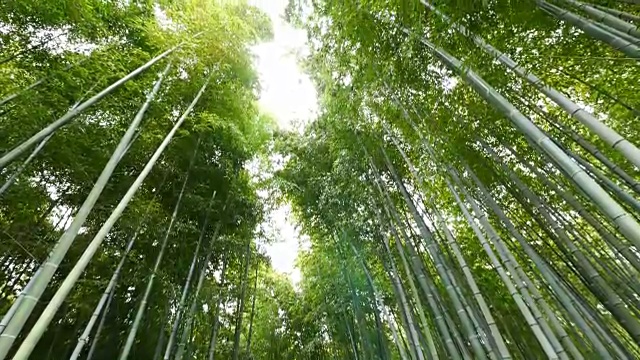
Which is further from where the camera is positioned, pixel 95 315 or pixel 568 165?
pixel 95 315

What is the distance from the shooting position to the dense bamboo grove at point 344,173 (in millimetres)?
2146

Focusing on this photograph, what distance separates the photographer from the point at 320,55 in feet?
10.7

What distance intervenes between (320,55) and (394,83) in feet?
2.68

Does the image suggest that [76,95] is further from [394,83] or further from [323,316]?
[323,316]

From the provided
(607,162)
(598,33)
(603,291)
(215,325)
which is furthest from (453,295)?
(215,325)

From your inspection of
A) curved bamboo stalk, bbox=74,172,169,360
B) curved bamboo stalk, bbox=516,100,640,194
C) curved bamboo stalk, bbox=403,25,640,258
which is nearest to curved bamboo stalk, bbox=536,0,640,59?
curved bamboo stalk, bbox=403,25,640,258

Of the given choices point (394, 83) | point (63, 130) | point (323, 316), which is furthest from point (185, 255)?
point (394, 83)

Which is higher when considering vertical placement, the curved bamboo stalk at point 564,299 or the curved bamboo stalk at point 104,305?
the curved bamboo stalk at point 104,305

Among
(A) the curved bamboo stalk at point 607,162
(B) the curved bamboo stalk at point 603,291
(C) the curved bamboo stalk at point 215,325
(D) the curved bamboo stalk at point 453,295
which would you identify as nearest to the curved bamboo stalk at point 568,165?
(A) the curved bamboo stalk at point 607,162

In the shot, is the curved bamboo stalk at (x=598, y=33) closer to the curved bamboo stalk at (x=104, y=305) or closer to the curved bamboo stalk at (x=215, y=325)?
the curved bamboo stalk at (x=104, y=305)

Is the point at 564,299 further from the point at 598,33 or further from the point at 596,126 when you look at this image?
the point at 598,33

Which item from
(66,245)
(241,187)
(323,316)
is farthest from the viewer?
(323,316)

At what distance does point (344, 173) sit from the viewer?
3994 millimetres

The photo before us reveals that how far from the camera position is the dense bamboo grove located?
84.5 inches
